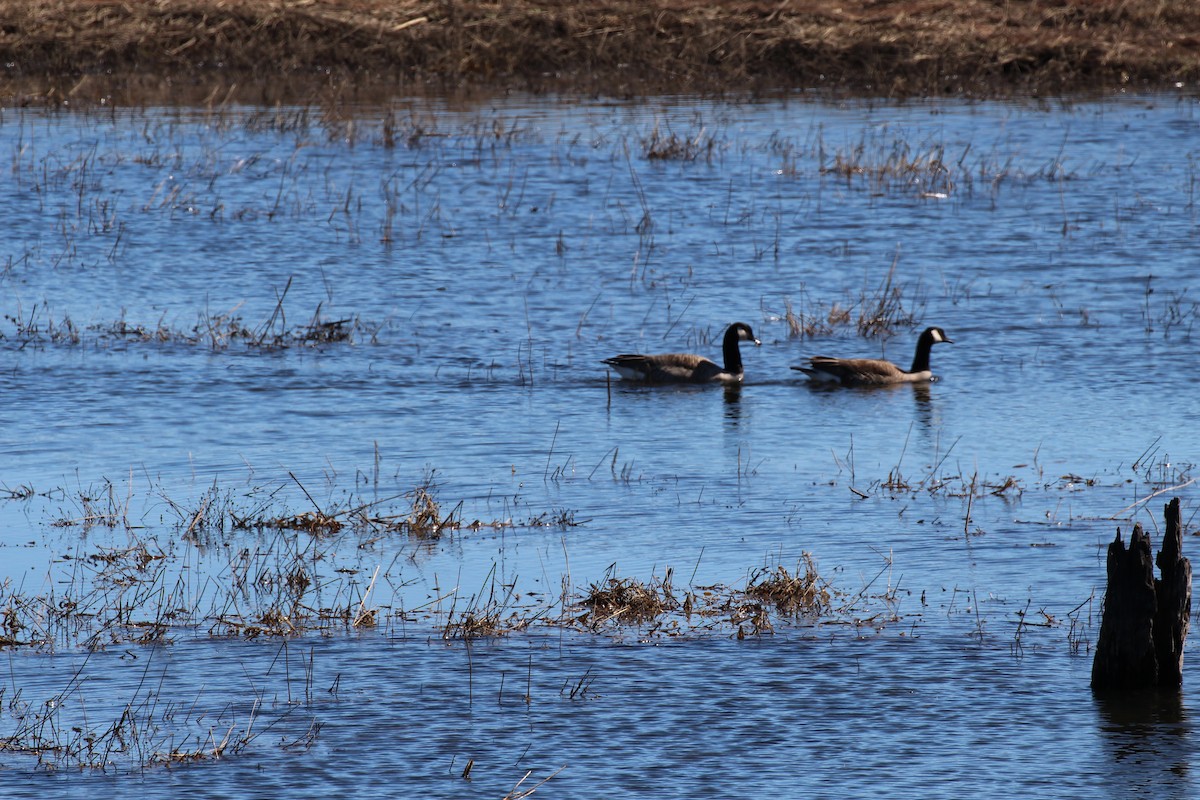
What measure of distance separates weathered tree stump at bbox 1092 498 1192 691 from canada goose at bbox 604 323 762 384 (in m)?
8.46

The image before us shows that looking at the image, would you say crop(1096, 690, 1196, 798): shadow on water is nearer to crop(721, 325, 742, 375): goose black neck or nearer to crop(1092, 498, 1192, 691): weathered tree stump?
crop(1092, 498, 1192, 691): weathered tree stump

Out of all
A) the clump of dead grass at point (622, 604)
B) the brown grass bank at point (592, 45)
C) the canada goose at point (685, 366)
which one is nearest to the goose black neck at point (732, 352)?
the canada goose at point (685, 366)

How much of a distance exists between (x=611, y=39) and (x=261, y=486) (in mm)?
29122

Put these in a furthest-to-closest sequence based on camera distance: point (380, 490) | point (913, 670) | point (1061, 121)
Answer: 1. point (1061, 121)
2. point (380, 490)
3. point (913, 670)

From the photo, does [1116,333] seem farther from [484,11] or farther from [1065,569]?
[484,11]

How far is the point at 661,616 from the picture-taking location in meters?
9.56

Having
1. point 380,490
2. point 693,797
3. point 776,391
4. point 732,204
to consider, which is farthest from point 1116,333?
point 693,797

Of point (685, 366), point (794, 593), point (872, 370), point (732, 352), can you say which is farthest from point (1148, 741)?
point (732, 352)

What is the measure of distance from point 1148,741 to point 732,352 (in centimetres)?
958

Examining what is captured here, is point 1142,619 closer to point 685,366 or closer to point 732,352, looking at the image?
point 685,366

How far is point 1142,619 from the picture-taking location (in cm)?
827

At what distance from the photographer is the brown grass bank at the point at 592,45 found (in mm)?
37469

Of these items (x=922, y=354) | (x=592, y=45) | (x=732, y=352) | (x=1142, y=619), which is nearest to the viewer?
(x=1142, y=619)

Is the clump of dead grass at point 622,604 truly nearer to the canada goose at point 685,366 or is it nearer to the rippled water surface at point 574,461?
the rippled water surface at point 574,461
